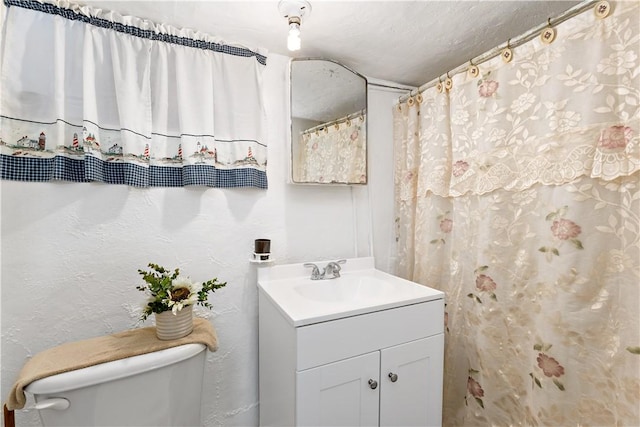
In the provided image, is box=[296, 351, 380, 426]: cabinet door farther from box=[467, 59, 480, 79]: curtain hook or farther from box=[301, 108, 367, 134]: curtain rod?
box=[467, 59, 480, 79]: curtain hook

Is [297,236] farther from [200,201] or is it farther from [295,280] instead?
[200,201]

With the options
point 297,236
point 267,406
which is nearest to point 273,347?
point 267,406

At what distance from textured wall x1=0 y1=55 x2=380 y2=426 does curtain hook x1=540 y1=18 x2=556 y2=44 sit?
1.00 m

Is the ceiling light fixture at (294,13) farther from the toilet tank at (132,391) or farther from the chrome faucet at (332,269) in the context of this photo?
the toilet tank at (132,391)

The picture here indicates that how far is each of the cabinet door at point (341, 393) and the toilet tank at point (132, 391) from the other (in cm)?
41

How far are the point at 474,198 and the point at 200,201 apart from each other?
1.23 m

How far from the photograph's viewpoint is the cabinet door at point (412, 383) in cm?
104

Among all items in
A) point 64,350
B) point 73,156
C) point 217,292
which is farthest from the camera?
point 217,292

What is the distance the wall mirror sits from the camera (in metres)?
1.40

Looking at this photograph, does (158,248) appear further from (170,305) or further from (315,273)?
(315,273)

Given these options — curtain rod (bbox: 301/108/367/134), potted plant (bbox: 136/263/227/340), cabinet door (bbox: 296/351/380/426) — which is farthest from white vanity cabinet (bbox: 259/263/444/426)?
curtain rod (bbox: 301/108/367/134)

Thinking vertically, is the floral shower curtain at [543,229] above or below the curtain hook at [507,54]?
below

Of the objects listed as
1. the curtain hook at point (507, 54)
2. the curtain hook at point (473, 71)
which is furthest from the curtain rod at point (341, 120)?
the curtain hook at point (507, 54)

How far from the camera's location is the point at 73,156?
1.05 m
